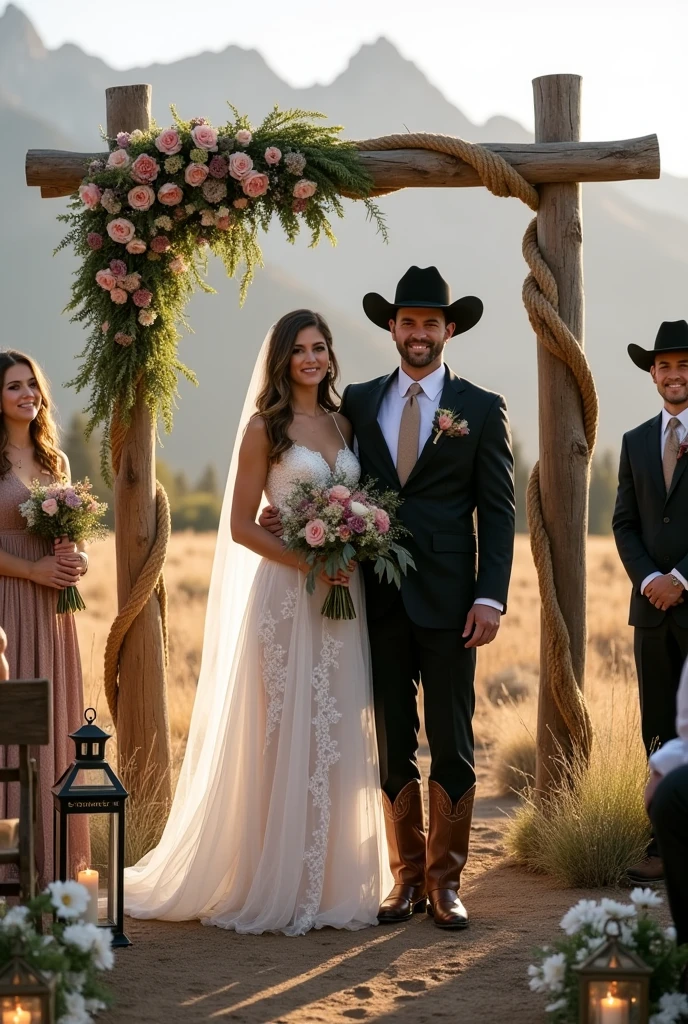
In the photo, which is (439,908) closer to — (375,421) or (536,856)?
(536,856)

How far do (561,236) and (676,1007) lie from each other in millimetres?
3496

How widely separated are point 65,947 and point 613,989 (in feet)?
4.96

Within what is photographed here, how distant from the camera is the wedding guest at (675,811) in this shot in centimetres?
337

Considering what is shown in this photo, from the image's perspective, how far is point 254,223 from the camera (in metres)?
5.66

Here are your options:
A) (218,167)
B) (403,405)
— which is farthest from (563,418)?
(218,167)

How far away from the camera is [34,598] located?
16.6 ft

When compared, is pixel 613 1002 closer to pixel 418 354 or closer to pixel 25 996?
pixel 25 996

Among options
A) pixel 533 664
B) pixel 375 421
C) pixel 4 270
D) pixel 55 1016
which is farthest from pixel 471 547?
pixel 4 270

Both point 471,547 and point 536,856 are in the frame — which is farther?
point 536,856

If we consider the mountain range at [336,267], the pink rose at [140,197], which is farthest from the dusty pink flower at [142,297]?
the mountain range at [336,267]

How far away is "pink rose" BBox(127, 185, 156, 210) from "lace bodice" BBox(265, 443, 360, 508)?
134 cm

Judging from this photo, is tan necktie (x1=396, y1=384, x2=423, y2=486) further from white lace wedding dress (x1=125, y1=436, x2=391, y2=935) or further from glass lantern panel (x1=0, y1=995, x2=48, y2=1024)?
glass lantern panel (x1=0, y1=995, x2=48, y2=1024)

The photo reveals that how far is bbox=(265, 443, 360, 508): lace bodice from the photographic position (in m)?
4.91

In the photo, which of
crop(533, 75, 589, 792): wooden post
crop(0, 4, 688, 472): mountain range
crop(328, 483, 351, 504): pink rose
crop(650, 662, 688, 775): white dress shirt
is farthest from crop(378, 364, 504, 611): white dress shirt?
crop(0, 4, 688, 472): mountain range
